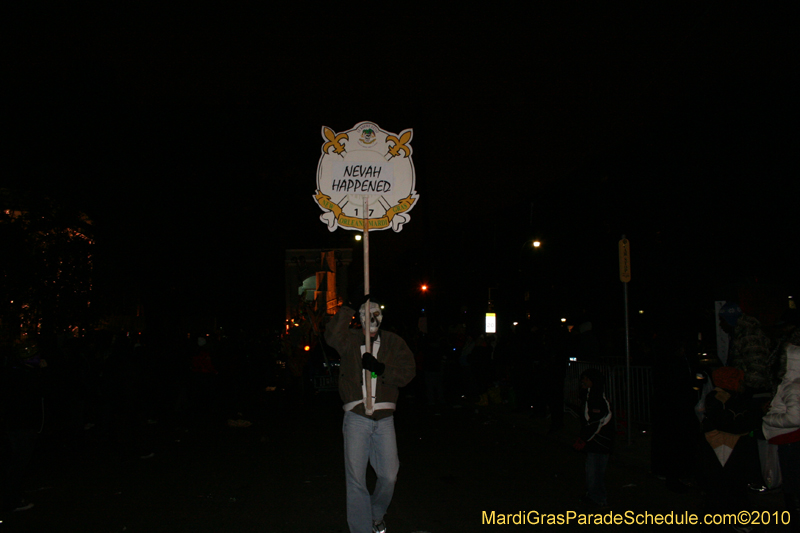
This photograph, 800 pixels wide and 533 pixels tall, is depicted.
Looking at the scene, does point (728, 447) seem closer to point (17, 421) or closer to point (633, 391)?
point (633, 391)

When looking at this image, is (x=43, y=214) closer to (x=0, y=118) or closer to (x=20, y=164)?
(x=20, y=164)

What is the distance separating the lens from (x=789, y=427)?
5254 millimetres

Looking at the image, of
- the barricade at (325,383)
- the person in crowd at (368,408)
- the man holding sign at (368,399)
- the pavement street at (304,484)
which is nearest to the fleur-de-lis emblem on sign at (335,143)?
the man holding sign at (368,399)

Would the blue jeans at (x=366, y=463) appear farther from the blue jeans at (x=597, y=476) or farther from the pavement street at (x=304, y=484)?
the blue jeans at (x=597, y=476)

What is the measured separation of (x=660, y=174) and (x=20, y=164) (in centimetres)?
2552

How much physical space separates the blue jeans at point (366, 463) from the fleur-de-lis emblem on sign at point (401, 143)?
10.2 ft

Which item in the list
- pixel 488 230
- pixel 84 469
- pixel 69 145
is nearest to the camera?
pixel 84 469

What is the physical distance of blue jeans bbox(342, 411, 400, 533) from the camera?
16.3 feet

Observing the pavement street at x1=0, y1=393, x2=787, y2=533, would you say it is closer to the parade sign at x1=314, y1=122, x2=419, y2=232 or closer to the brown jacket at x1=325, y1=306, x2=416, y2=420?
the brown jacket at x1=325, y1=306, x2=416, y2=420

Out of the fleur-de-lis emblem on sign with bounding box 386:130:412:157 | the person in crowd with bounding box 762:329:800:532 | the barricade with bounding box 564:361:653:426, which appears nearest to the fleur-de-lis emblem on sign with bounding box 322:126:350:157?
the fleur-de-lis emblem on sign with bounding box 386:130:412:157

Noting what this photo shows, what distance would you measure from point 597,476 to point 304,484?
3187 millimetres

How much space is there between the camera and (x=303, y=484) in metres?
7.40

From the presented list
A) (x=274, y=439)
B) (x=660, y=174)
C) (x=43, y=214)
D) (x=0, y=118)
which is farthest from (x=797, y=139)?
(x=0, y=118)

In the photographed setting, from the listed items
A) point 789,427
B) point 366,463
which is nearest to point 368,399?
point 366,463
